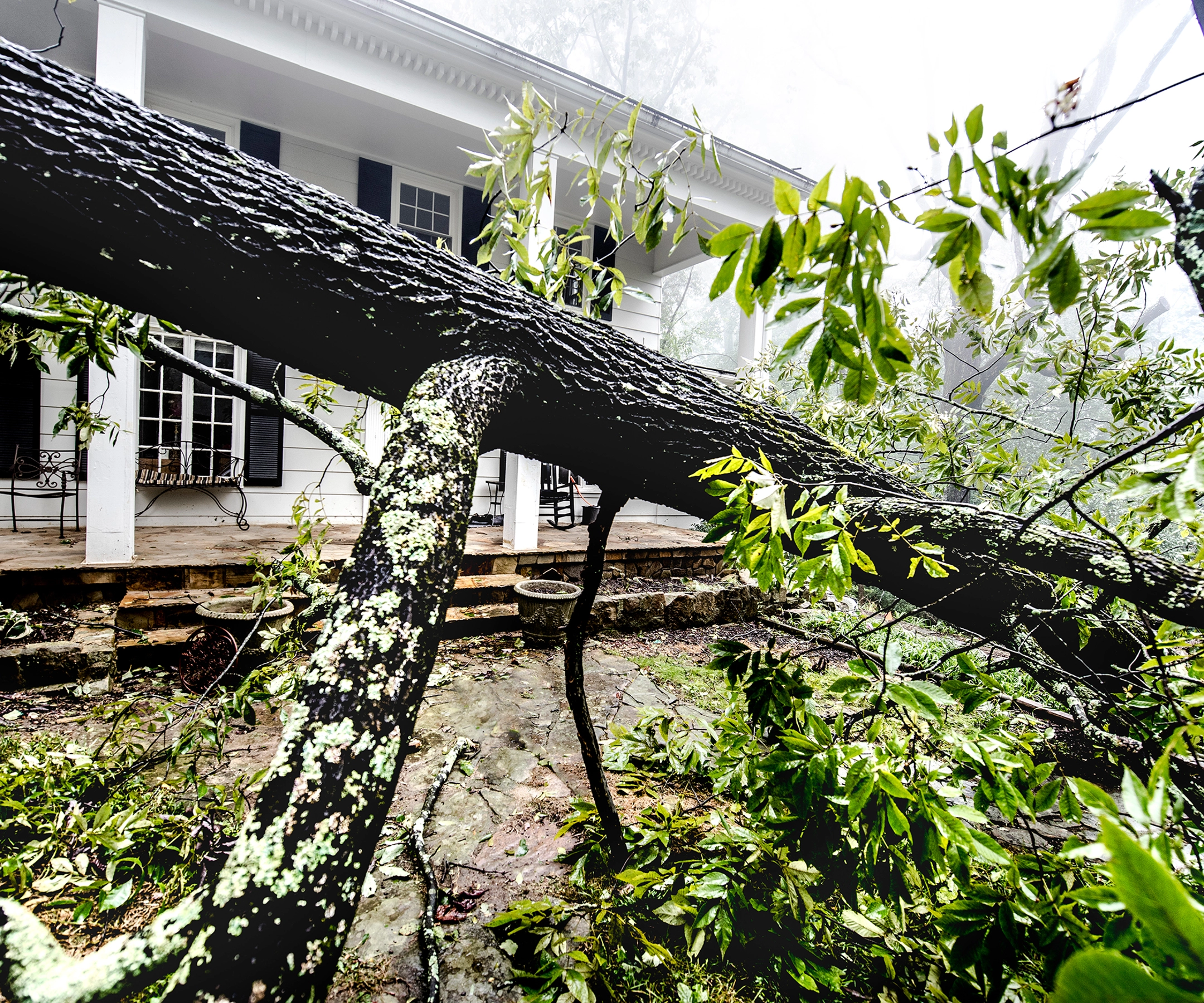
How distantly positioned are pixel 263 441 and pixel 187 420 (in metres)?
0.71

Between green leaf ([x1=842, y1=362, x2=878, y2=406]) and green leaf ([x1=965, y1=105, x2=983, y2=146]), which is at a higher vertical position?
green leaf ([x1=965, y1=105, x2=983, y2=146])

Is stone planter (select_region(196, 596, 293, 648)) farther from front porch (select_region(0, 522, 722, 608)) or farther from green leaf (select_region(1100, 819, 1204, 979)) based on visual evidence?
green leaf (select_region(1100, 819, 1204, 979))

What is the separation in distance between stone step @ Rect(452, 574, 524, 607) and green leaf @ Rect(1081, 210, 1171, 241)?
477 cm

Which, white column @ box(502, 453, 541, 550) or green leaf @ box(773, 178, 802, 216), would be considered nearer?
green leaf @ box(773, 178, 802, 216)

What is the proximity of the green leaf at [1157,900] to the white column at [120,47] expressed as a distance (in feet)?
19.8

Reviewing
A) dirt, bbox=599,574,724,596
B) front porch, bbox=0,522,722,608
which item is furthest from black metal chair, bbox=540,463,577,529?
dirt, bbox=599,574,724,596

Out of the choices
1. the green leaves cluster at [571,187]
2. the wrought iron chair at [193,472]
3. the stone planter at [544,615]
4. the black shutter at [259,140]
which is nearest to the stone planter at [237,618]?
the stone planter at [544,615]

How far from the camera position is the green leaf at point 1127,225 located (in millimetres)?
571

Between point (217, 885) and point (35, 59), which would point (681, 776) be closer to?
point (217, 885)

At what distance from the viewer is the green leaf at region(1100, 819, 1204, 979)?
327 millimetres

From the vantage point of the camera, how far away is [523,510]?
5609 mm

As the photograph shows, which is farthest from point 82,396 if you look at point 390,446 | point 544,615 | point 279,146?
point 390,446

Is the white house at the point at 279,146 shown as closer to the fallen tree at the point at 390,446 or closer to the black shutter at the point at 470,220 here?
the black shutter at the point at 470,220

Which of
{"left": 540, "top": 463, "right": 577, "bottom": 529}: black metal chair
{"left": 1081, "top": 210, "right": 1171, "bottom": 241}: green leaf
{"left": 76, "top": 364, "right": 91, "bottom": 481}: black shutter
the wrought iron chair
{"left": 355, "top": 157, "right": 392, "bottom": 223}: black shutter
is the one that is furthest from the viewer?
{"left": 540, "top": 463, "right": 577, "bottom": 529}: black metal chair
